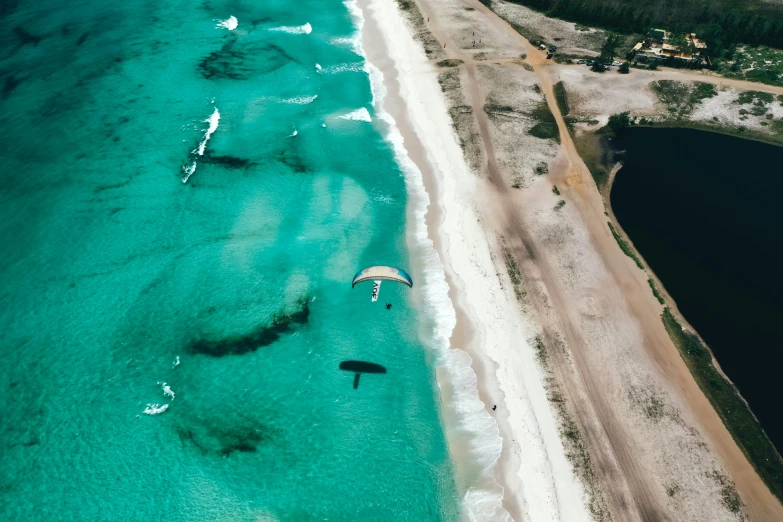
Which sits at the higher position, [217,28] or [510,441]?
[217,28]

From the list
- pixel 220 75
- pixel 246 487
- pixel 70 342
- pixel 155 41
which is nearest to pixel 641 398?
pixel 246 487

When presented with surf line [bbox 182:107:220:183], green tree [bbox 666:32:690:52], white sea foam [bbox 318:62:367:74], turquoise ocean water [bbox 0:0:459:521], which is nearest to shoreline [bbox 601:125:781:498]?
turquoise ocean water [bbox 0:0:459:521]

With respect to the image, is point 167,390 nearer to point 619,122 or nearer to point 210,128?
point 210,128

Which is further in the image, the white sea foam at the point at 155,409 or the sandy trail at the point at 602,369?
the white sea foam at the point at 155,409

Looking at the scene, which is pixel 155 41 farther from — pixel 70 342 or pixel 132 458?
pixel 132 458

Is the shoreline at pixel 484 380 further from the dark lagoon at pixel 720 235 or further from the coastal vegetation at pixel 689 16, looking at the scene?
the coastal vegetation at pixel 689 16

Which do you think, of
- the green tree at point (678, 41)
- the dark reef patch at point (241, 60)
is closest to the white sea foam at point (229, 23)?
the dark reef patch at point (241, 60)

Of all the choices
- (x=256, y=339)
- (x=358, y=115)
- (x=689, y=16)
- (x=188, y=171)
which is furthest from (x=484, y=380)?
(x=689, y=16)
